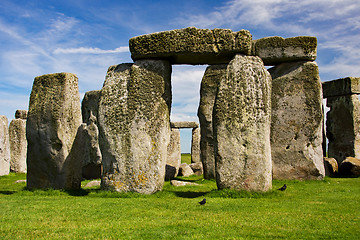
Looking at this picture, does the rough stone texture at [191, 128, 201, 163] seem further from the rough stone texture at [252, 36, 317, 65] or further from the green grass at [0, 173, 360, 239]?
the green grass at [0, 173, 360, 239]

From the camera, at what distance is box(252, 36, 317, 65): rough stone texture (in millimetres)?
13578

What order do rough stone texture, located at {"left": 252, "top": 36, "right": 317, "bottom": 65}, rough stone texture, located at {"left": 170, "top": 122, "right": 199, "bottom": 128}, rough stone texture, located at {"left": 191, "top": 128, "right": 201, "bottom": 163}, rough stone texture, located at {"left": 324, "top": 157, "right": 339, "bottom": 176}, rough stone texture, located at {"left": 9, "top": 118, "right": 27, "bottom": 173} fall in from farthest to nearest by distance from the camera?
rough stone texture, located at {"left": 191, "top": 128, "right": 201, "bottom": 163}, rough stone texture, located at {"left": 170, "top": 122, "right": 199, "bottom": 128}, rough stone texture, located at {"left": 9, "top": 118, "right": 27, "bottom": 173}, rough stone texture, located at {"left": 324, "top": 157, "right": 339, "bottom": 176}, rough stone texture, located at {"left": 252, "top": 36, "right": 317, "bottom": 65}

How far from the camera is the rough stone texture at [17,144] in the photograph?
19.9m

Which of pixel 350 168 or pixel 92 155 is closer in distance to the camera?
pixel 350 168

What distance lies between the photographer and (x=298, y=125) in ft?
45.4

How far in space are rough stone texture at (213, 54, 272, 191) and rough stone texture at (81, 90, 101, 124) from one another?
882 centimetres

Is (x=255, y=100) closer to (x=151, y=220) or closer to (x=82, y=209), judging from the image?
(x=151, y=220)

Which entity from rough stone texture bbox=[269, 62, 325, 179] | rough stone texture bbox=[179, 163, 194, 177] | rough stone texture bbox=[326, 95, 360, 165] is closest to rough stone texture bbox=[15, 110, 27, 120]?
rough stone texture bbox=[179, 163, 194, 177]

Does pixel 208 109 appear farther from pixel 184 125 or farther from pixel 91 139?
pixel 184 125

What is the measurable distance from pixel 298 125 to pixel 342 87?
19.6 ft

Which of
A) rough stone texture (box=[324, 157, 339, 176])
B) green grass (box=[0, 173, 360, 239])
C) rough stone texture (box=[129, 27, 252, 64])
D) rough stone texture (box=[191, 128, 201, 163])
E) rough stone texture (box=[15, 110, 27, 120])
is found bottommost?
green grass (box=[0, 173, 360, 239])

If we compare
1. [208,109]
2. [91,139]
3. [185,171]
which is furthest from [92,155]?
[208,109]

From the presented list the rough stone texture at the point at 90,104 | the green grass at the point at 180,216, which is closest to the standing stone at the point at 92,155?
the rough stone texture at the point at 90,104

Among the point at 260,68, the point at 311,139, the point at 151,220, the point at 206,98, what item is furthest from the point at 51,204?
the point at 311,139
